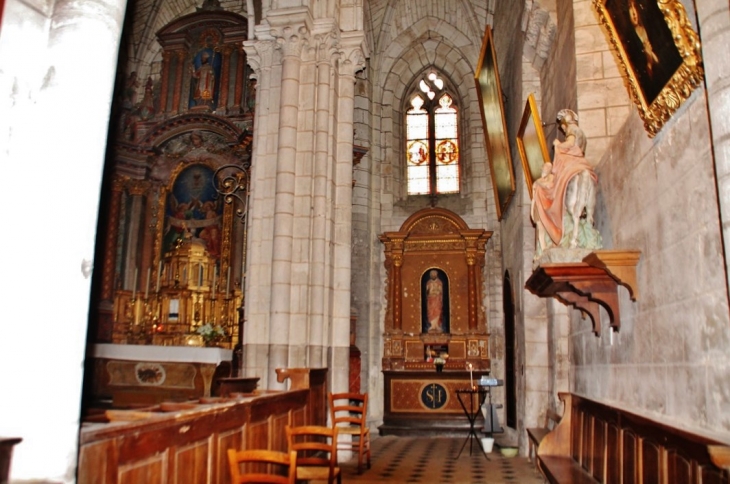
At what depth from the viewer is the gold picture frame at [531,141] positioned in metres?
6.93

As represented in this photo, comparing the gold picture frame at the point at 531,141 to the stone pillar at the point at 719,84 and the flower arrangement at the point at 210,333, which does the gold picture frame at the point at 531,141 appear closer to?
the stone pillar at the point at 719,84

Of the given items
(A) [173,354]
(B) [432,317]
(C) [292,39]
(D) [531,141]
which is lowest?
(A) [173,354]

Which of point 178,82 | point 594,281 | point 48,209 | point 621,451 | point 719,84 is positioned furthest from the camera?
point 178,82

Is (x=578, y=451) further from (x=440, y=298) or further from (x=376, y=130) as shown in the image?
(x=376, y=130)

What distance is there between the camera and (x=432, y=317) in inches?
505

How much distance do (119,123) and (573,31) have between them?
1106 centimetres

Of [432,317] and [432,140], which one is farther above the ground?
[432,140]

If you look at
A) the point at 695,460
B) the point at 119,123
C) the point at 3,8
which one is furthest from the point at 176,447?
the point at 119,123

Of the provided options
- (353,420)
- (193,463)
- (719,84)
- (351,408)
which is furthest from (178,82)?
(719,84)

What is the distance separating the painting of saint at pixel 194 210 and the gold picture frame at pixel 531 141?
765 centimetres

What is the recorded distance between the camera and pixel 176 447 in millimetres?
3387

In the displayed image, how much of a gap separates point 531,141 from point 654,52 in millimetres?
3876

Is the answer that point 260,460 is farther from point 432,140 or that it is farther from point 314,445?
point 432,140

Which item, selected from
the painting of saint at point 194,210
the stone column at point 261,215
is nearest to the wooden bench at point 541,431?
the stone column at point 261,215
